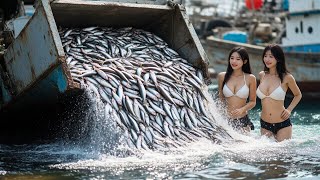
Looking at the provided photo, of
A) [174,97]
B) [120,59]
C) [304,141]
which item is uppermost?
[120,59]

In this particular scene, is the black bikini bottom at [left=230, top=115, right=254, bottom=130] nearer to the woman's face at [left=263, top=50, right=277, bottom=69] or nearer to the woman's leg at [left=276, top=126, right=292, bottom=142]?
the woman's leg at [left=276, top=126, right=292, bottom=142]

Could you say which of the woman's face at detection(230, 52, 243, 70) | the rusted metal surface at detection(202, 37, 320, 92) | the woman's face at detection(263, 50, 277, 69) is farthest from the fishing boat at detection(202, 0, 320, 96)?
the woman's face at detection(263, 50, 277, 69)

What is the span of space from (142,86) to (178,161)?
166 cm

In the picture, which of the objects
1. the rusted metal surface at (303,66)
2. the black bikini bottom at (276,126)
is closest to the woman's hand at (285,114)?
the black bikini bottom at (276,126)

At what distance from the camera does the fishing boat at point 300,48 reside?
69.8ft

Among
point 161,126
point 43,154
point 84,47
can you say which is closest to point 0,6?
point 84,47

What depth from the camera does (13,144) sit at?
1016 centimetres

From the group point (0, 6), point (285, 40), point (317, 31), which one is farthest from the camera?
point (285, 40)

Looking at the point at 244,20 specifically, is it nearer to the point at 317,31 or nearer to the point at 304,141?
the point at 317,31

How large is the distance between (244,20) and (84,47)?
29785 mm

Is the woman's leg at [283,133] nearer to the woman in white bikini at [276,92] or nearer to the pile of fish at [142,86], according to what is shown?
the woman in white bikini at [276,92]

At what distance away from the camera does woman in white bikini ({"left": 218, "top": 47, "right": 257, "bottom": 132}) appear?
9211mm

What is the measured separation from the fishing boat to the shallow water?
478 inches

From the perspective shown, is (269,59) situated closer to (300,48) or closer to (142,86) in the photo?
(142,86)
